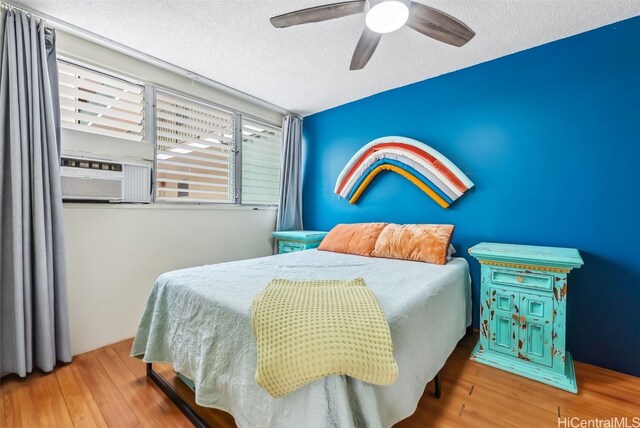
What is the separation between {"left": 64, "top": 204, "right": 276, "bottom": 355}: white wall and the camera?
6.66 ft

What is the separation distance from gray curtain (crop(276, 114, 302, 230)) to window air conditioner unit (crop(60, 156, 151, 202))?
4.95 ft

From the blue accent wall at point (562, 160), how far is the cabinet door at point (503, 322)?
50 centimetres

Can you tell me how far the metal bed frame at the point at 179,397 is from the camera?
1351 millimetres

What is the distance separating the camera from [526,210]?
2.17 meters

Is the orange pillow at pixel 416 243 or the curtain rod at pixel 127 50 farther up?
the curtain rod at pixel 127 50

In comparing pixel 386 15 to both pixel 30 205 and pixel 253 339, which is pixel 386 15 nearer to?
pixel 253 339

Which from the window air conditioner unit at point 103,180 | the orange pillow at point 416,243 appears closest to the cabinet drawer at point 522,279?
the orange pillow at point 416,243

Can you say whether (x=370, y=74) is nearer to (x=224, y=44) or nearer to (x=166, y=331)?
(x=224, y=44)

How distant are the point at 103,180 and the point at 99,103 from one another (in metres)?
0.64

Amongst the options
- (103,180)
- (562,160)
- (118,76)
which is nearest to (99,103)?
(118,76)

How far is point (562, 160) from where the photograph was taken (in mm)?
2037

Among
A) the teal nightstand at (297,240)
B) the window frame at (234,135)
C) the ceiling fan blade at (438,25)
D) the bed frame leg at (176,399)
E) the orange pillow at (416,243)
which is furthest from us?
the teal nightstand at (297,240)

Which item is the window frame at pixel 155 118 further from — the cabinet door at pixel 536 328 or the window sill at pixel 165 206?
the cabinet door at pixel 536 328

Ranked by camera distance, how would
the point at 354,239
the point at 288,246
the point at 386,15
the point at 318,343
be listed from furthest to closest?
the point at 288,246 < the point at 354,239 < the point at 386,15 < the point at 318,343
